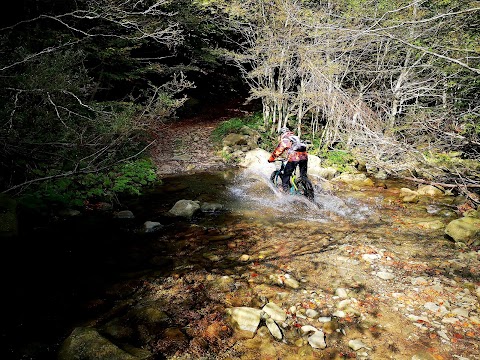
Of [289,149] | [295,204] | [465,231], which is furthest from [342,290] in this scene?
[289,149]

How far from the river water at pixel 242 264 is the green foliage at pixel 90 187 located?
0.50 meters

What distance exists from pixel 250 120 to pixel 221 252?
42.1 feet

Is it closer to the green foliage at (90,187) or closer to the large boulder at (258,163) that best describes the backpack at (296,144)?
the large boulder at (258,163)

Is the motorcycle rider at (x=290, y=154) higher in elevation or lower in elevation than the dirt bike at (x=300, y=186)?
higher

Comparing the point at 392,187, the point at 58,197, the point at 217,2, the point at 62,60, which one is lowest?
the point at 392,187

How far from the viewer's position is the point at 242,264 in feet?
16.2

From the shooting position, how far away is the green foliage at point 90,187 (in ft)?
21.9

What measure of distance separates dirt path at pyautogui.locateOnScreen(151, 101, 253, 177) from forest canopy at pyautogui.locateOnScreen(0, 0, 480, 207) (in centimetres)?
122

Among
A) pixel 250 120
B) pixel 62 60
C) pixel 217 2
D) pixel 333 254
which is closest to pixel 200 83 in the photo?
pixel 250 120

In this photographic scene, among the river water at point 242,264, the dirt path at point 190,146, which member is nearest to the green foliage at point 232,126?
the dirt path at point 190,146

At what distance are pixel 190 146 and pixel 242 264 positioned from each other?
10.5 metres

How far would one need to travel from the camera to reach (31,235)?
5.59m

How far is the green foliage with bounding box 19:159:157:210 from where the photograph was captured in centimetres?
666

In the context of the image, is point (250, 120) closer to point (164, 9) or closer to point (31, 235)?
point (164, 9)
